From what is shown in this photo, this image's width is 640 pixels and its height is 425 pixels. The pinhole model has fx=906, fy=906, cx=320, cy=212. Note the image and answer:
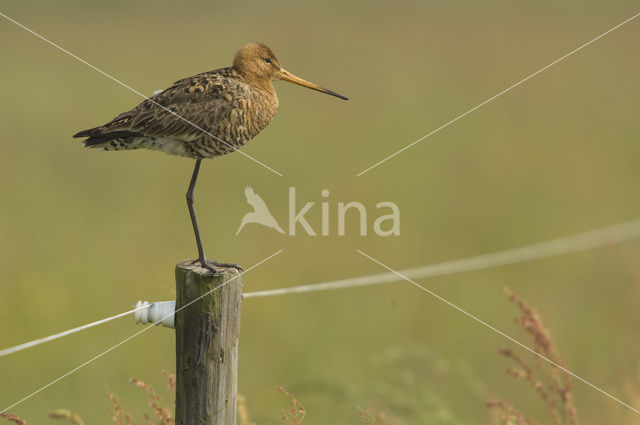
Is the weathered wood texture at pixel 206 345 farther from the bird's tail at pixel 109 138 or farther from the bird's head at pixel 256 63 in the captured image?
the bird's head at pixel 256 63

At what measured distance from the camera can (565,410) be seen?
15.7 feet

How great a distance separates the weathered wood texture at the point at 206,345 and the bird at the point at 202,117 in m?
0.44

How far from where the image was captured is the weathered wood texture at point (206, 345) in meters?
3.78

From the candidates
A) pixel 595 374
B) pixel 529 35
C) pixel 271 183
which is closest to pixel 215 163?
pixel 271 183

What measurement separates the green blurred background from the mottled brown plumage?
141 cm

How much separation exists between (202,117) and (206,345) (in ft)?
3.78

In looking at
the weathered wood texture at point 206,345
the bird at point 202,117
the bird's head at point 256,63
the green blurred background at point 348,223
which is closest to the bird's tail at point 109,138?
the bird at point 202,117

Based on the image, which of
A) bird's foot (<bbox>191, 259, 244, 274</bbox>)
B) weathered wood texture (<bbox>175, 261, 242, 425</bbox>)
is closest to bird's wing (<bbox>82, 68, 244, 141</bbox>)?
bird's foot (<bbox>191, 259, 244, 274</bbox>)

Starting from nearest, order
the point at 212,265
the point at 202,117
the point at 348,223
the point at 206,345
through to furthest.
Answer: the point at 206,345 → the point at 212,265 → the point at 202,117 → the point at 348,223

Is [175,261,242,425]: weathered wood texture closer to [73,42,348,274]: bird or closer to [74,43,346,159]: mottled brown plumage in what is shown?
[73,42,348,274]: bird

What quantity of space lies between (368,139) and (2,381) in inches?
443

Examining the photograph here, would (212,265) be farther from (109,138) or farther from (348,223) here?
(348,223)

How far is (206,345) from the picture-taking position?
3.78 meters

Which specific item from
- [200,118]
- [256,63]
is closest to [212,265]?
[200,118]
